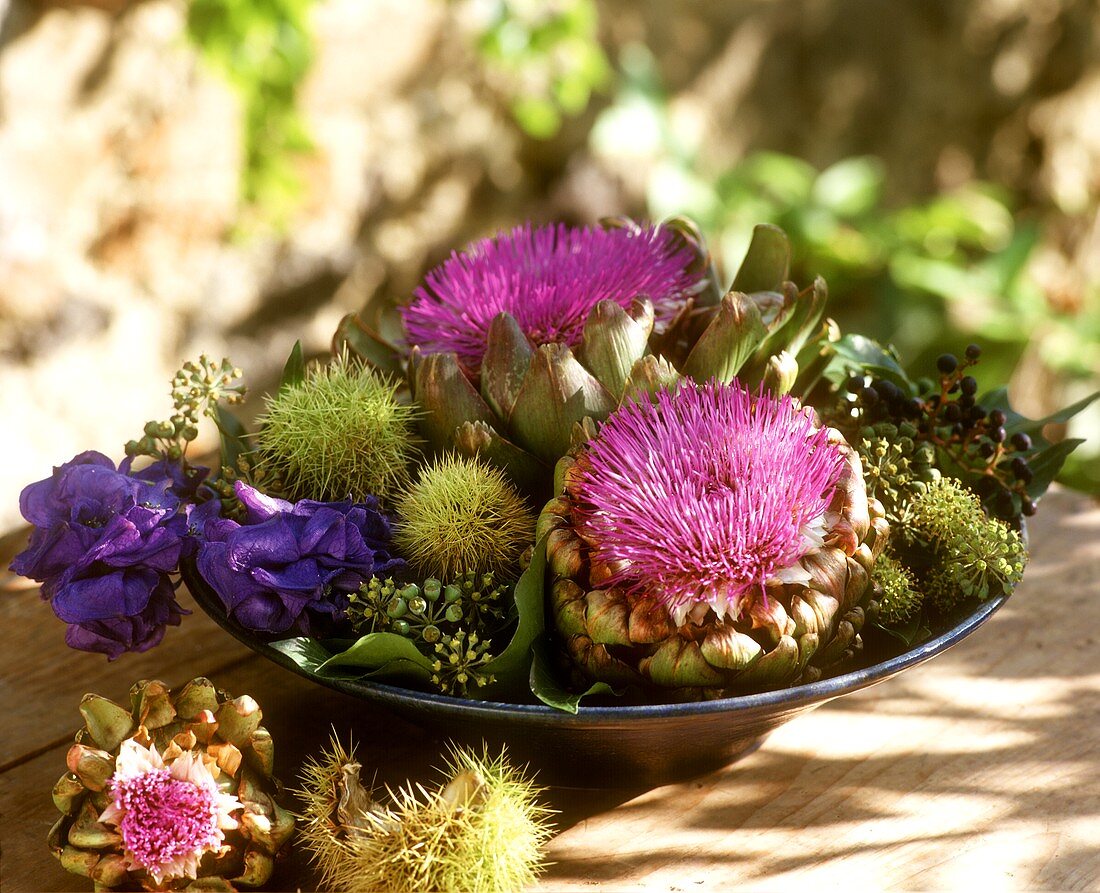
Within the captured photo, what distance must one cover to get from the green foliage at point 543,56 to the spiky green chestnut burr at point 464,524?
1225 millimetres

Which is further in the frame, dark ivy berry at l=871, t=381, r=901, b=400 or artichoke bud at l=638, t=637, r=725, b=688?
dark ivy berry at l=871, t=381, r=901, b=400

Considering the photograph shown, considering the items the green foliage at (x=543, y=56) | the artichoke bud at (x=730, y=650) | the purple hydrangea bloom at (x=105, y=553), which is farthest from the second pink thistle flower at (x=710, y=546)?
the green foliage at (x=543, y=56)

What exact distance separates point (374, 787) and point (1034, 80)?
1912mm

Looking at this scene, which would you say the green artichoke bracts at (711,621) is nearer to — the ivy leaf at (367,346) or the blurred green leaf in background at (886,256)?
the ivy leaf at (367,346)

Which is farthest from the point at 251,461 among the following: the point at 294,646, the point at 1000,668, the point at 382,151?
the point at 382,151

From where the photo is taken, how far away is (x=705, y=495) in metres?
0.59

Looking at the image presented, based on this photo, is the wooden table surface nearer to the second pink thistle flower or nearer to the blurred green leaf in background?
the second pink thistle flower

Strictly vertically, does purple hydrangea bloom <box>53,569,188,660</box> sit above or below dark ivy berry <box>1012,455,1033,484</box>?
below

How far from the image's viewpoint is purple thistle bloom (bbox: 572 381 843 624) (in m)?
0.57

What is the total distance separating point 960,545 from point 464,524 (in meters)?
0.27

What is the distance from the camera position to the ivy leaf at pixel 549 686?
1.83 ft

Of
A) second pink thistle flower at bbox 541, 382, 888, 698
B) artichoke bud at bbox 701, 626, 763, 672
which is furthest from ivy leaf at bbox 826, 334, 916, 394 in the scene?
artichoke bud at bbox 701, 626, 763, 672

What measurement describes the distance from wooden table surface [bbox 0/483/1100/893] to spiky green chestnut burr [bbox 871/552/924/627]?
0.33 feet

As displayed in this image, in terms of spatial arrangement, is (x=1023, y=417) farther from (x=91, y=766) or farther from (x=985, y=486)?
(x=91, y=766)
